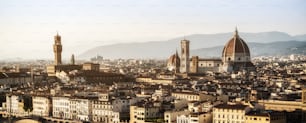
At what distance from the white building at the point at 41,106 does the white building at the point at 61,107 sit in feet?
1.86

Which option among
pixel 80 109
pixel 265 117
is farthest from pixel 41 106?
pixel 265 117

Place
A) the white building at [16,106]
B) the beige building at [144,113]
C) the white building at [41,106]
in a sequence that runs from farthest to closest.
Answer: the white building at [16,106] < the white building at [41,106] < the beige building at [144,113]

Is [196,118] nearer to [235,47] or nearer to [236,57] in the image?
[236,57]

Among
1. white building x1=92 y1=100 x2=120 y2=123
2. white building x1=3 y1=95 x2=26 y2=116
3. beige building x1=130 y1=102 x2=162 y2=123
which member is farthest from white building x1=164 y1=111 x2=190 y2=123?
white building x1=3 y1=95 x2=26 y2=116

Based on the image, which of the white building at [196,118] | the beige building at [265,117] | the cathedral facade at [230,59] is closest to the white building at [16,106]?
the white building at [196,118]

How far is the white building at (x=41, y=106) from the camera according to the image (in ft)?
157

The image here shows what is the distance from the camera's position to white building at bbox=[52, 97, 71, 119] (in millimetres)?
45781

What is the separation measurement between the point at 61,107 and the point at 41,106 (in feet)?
9.23

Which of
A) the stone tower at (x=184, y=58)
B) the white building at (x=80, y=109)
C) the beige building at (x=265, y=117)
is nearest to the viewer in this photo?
the beige building at (x=265, y=117)

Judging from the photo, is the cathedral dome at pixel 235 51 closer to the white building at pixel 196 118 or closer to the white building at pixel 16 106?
the white building at pixel 16 106

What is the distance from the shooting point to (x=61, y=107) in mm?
46625

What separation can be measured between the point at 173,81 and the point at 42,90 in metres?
16.7

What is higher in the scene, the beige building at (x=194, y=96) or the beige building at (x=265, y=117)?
the beige building at (x=194, y=96)

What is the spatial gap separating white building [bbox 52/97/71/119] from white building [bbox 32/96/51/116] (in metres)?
0.57
